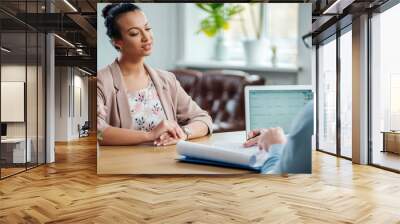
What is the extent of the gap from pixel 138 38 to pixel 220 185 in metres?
2.01

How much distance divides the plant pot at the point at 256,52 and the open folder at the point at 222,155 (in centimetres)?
104

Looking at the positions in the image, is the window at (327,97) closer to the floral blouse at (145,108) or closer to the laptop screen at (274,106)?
the laptop screen at (274,106)

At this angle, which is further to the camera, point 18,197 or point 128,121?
point 128,121

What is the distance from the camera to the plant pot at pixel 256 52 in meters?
5.17

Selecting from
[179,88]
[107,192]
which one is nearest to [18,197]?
[107,192]

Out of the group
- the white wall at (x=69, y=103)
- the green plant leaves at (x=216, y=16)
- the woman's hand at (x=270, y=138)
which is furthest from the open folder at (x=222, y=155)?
the white wall at (x=69, y=103)

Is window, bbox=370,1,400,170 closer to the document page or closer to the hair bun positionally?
the document page

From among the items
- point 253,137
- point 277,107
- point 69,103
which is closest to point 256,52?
point 277,107

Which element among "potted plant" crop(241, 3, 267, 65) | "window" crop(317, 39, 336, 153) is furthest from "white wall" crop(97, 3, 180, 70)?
"window" crop(317, 39, 336, 153)

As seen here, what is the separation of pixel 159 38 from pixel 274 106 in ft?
5.34

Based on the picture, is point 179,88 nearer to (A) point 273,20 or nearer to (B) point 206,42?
(B) point 206,42

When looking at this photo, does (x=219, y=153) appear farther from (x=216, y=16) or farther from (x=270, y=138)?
(x=216, y=16)

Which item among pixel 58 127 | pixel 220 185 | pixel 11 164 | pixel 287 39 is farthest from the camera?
pixel 58 127

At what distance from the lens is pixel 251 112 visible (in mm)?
5148
